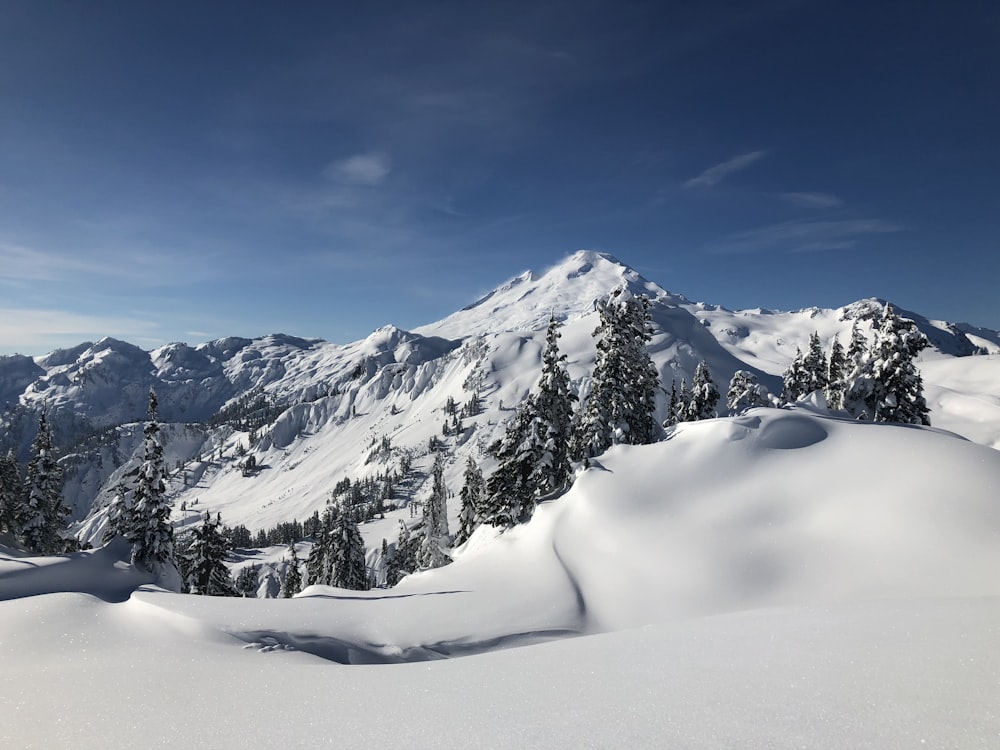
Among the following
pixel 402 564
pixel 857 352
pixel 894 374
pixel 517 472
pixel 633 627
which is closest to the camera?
pixel 633 627

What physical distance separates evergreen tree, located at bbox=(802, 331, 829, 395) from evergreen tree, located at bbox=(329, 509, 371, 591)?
A: 173 feet

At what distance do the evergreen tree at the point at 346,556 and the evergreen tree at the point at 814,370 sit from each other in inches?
2079

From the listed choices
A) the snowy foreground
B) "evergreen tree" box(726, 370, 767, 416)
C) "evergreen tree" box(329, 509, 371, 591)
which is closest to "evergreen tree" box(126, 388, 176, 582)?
the snowy foreground

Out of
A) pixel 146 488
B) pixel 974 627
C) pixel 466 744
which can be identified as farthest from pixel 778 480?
pixel 146 488

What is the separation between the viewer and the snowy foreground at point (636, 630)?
4.33 meters

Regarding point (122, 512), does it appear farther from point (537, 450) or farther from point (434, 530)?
point (537, 450)

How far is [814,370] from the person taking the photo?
178 ft

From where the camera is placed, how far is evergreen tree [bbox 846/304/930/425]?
3241 cm

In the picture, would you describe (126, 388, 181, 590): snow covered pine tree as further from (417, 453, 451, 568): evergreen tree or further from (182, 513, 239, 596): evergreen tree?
(417, 453, 451, 568): evergreen tree

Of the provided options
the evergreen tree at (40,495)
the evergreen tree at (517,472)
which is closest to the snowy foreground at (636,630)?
the evergreen tree at (517,472)

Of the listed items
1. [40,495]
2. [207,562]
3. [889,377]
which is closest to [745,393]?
[889,377]

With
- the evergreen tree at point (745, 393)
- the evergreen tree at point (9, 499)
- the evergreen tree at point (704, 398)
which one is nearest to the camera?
the evergreen tree at point (9, 499)

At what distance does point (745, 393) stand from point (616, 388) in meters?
29.7

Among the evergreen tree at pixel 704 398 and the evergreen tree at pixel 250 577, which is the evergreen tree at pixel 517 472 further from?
the evergreen tree at pixel 250 577
